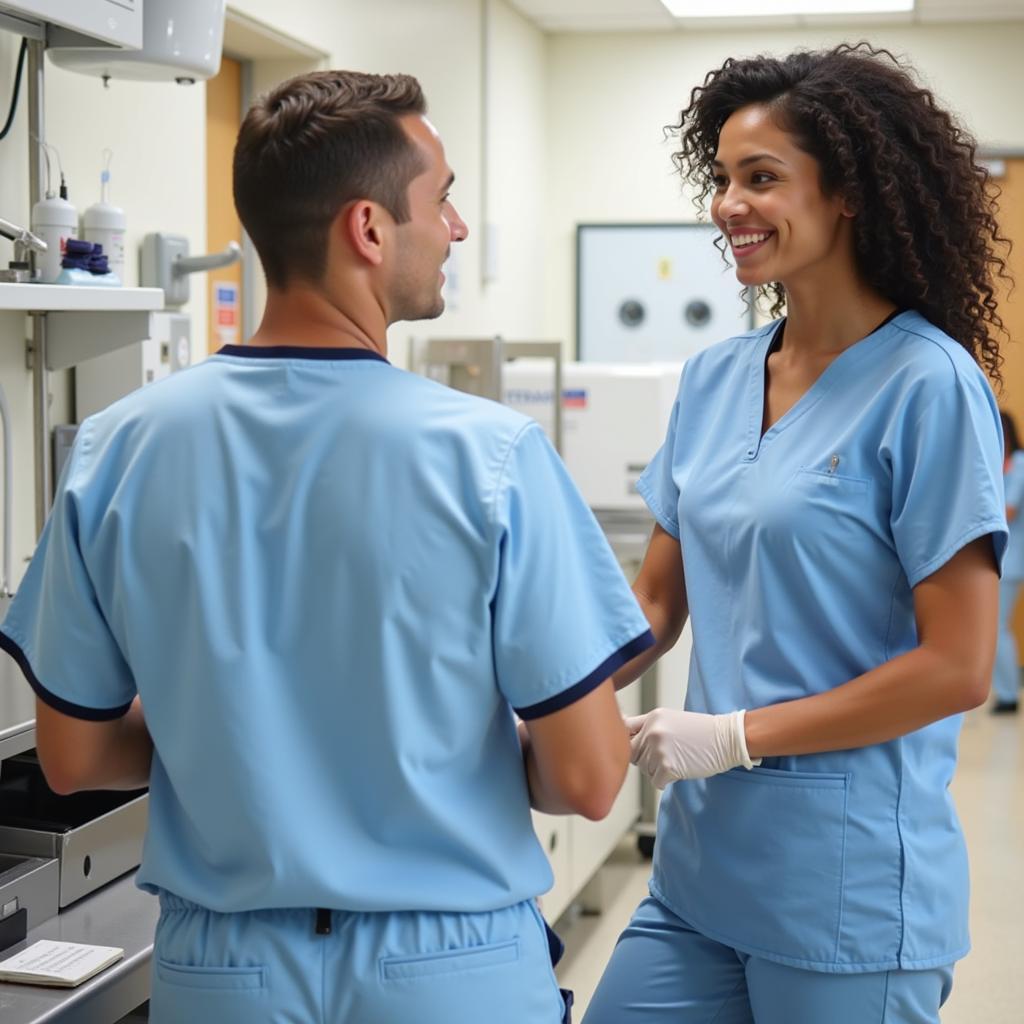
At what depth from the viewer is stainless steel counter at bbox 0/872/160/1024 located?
129 centimetres

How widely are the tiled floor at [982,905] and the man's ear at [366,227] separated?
2252mm

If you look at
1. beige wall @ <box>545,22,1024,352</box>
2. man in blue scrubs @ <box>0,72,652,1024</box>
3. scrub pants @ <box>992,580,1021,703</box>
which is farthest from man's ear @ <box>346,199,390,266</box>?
beige wall @ <box>545,22,1024,352</box>

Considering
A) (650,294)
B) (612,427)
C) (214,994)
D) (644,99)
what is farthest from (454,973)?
(644,99)

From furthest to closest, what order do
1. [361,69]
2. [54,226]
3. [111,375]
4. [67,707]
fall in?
[361,69]
[111,375]
[54,226]
[67,707]

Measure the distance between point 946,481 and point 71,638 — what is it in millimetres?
791

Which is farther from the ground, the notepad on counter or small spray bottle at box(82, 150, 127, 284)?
small spray bottle at box(82, 150, 127, 284)

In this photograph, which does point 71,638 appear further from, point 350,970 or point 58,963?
point 58,963

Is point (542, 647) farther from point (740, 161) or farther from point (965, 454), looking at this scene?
point (740, 161)

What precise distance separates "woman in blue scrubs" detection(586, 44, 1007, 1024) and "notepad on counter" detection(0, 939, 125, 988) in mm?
515

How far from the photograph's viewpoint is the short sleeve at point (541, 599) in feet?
3.24

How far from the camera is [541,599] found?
990mm

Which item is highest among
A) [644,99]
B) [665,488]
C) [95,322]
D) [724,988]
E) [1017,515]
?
[644,99]

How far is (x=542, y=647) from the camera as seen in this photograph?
3.25 feet

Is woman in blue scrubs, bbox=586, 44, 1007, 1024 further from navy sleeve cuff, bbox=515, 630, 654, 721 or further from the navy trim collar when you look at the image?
the navy trim collar
